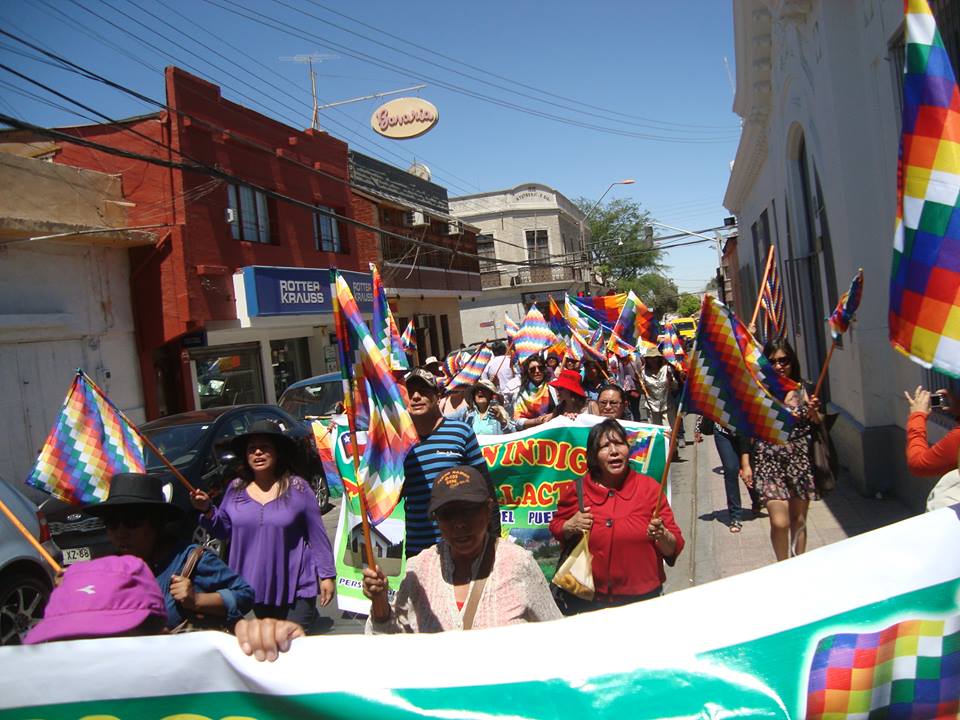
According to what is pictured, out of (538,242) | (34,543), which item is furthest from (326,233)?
(538,242)

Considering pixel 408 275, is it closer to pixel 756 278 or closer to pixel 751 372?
pixel 756 278

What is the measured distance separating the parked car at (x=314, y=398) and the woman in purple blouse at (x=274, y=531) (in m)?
8.85

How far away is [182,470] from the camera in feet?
29.7

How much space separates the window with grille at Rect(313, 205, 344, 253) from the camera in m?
25.0

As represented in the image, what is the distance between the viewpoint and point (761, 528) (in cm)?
805

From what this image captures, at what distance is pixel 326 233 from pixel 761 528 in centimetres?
1998

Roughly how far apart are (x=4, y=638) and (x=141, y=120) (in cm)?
1555

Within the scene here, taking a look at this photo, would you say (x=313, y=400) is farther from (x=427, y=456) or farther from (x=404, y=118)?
(x=404, y=118)

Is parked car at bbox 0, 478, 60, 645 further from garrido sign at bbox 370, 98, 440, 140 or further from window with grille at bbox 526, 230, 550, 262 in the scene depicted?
window with grille at bbox 526, 230, 550, 262

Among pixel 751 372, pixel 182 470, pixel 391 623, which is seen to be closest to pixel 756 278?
pixel 182 470

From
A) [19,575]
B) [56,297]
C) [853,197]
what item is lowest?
[19,575]

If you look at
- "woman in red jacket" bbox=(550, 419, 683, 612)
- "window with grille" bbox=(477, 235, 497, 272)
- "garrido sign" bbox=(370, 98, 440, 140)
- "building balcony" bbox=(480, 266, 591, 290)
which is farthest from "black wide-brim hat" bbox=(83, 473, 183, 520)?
"window with grille" bbox=(477, 235, 497, 272)

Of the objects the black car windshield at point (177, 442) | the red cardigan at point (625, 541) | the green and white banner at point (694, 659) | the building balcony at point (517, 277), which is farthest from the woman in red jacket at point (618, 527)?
the building balcony at point (517, 277)

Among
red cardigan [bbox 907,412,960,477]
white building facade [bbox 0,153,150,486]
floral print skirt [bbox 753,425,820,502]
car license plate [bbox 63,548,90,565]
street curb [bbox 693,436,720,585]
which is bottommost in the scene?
street curb [bbox 693,436,720,585]
